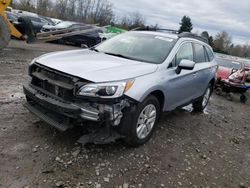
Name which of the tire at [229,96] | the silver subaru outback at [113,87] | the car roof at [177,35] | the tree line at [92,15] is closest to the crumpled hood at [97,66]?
the silver subaru outback at [113,87]

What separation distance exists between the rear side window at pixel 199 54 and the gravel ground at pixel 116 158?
1528 millimetres

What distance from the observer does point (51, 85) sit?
149 inches

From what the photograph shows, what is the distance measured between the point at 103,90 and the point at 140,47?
178 cm

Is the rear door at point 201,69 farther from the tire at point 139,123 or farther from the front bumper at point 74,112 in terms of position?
the front bumper at point 74,112

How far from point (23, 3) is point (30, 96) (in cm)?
5559

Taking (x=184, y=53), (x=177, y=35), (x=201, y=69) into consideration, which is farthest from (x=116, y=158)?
(x=201, y=69)

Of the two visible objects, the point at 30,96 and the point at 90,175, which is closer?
the point at 90,175

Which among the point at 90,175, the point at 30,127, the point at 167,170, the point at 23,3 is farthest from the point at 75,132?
the point at 23,3

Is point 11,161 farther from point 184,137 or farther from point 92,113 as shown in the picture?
point 184,137

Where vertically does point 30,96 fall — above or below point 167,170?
above

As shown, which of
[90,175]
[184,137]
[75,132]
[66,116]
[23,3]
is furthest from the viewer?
[23,3]

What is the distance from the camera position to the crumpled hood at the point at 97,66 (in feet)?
11.6

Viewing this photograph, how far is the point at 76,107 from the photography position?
11.2ft

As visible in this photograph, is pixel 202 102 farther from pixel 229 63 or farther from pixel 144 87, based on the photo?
pixel 229 63
